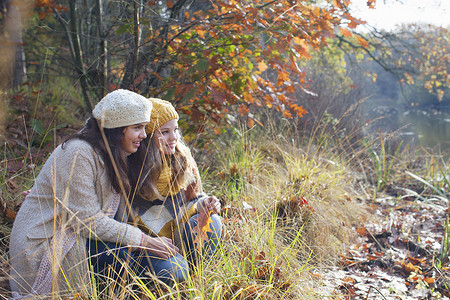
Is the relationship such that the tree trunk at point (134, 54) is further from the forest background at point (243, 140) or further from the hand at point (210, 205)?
the hand at point (210, 205)

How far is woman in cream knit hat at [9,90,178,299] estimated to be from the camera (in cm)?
202

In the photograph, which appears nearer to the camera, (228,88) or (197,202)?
(197,202)

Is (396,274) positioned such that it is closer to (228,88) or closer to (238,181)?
(238,181)

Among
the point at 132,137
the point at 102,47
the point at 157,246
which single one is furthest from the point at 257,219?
the point at 102,47

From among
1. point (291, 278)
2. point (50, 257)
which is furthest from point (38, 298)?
point (291, 278)

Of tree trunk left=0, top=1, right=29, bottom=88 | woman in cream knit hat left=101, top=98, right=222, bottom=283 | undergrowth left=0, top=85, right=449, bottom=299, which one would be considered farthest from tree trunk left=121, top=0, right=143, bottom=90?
tree trunk left=0, top=1, right=29, bottom=88

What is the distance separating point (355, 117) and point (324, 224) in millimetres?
4701

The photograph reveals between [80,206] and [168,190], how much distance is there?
593mm

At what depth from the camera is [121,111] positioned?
6.96 feet

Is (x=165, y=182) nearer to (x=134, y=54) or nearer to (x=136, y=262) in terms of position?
(x=136, y=262)

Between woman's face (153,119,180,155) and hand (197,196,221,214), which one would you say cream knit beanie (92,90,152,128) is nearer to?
woman's face (153,119,180,155)

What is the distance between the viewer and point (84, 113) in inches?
225

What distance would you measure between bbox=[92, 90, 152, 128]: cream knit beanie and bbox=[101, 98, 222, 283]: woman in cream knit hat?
17 centimetres

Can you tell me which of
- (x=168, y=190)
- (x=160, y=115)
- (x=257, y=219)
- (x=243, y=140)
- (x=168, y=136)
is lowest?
(x=257, y=219)
